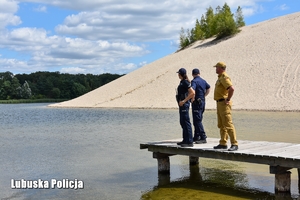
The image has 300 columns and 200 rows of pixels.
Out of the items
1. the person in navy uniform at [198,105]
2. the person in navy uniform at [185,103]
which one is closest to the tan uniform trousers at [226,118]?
the person in navy uniform at [185,103]

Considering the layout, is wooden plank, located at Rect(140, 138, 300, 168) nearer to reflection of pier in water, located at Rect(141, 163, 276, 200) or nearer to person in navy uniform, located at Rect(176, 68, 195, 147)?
person in navy uniform, located at Rect(176, 68, 195, 147)

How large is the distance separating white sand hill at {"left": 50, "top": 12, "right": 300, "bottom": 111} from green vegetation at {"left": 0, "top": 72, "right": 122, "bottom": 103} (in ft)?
188

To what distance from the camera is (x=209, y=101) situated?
40.9m

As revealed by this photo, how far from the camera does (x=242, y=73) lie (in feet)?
157

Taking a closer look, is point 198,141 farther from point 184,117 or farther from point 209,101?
point 209,101

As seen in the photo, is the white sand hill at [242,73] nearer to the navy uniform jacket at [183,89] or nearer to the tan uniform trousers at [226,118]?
the navy uniform jacket at [183,89]

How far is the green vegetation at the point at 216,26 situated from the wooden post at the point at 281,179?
203 ft

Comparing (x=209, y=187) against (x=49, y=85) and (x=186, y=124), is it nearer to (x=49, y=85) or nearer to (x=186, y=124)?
(x=186, y=124)

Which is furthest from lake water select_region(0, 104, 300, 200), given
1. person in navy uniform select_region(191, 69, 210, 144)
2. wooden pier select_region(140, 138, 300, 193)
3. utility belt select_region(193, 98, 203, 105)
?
utility belt select_region(193, 98, 203, 105)

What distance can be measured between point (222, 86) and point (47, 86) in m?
125

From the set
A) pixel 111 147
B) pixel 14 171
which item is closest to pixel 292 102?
pixel 111 147

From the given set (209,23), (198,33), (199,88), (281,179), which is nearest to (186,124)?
(199,88)

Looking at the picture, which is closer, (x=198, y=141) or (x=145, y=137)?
(x=198, y=141)

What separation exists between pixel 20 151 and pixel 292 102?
27.1 m
